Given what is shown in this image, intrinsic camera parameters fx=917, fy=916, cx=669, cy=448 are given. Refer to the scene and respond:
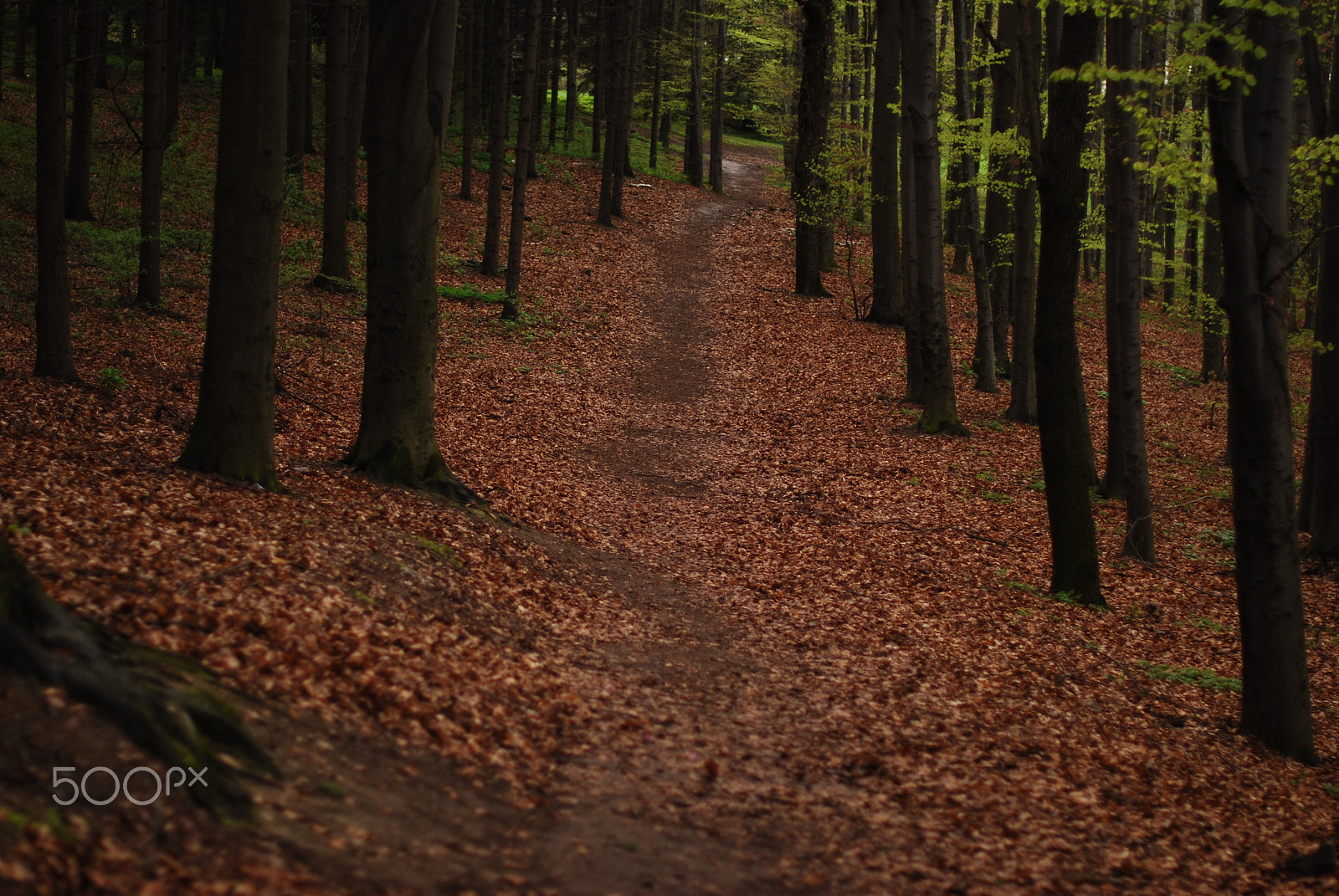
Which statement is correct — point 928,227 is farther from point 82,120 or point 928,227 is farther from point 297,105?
point 297,105

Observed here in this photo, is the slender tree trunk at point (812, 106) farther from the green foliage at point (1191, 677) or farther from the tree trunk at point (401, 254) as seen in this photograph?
the green foliage at point (1191, 677)

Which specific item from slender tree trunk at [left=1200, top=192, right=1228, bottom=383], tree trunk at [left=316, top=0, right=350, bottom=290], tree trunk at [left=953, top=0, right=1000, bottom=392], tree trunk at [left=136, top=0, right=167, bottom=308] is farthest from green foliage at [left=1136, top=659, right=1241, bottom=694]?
tree trunk at [left=316, top=0, right=350, bottom=290]

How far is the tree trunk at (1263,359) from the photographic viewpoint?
6086 millimetres

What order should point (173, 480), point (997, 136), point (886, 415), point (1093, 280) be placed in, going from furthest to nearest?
point (1093, 280), point (886, 415), point (997, 136), point (173, 480)

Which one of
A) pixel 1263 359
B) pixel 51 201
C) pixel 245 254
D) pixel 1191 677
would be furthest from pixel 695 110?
pixel 1263 359

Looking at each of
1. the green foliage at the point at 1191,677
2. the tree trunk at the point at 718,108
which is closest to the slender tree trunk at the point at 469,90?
the tree trunk at the point at 718,108

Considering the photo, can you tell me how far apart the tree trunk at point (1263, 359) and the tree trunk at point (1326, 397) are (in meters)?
4.65

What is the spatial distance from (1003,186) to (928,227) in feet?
9.72

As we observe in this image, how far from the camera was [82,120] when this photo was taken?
13727 millimetres

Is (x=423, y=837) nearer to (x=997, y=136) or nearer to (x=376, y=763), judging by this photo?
(x=376, y=763)

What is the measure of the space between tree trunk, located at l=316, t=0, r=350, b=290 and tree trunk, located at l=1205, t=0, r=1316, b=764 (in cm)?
1403

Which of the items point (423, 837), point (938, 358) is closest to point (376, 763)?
point (423, 837)

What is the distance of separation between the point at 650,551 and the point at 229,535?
15.6 feet

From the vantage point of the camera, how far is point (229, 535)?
5.90m
